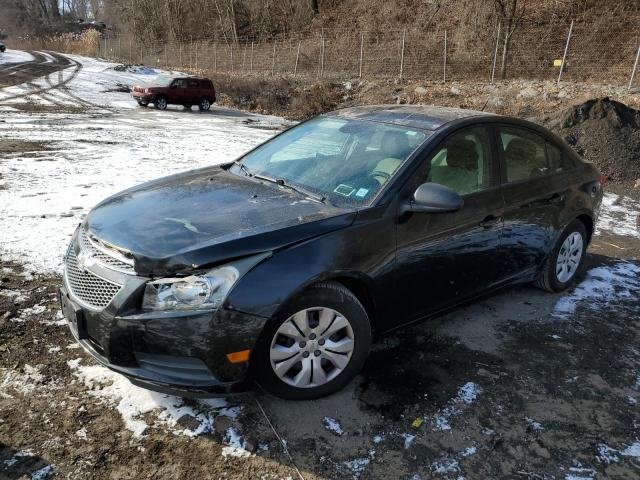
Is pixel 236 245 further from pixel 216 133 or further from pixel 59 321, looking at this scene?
pixel 216 133

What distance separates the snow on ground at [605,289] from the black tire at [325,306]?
2.18 meters

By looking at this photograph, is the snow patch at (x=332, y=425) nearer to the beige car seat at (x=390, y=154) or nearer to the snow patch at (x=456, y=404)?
the snow patch at (x=456, y=404)

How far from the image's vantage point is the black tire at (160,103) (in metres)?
22.3

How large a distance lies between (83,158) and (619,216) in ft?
30.3

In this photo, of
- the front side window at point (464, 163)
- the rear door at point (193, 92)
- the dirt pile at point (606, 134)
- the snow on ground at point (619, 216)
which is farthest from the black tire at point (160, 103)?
the front side window at point (464, 163)

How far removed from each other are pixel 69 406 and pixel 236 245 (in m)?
1.36

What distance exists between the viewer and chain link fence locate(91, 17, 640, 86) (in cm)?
1950

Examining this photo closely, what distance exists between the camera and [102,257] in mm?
2873

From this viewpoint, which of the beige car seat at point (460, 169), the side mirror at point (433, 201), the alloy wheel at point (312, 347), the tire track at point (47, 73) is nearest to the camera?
the alloy wheel at point (312, 347)

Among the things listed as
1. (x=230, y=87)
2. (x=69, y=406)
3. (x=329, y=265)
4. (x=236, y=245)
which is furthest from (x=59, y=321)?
(x=230, y=87)

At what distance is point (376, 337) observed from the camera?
3373mm

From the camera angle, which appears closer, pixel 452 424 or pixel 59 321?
pixel 452 424

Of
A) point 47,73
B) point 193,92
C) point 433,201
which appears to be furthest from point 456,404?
point 47,73

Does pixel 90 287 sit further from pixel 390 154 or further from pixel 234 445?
pixel 390 154
